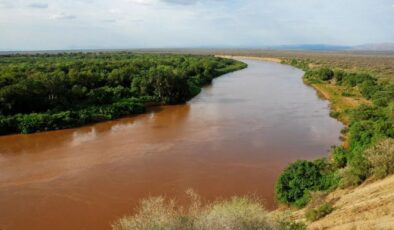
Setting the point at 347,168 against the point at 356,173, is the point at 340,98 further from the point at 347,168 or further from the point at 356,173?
the point at 356,173

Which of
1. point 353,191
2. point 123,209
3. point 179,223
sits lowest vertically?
point 123,209

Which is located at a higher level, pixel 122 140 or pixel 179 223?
pixel 179 223

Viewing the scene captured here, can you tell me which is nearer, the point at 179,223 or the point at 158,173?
the point at 179,223

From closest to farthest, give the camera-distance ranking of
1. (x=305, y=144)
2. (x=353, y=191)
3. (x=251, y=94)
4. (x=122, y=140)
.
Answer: (x=353, y=191), (x=305, y=144), (x=122, y=140), (x=251, y=94)

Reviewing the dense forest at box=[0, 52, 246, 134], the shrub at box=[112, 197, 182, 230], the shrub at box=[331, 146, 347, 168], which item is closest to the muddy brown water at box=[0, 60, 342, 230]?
the dense forest at box=[0, 52, 246, 134]

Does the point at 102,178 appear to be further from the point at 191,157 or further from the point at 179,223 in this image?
the point at 179,223

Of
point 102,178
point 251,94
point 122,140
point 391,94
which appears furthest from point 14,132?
point 391,94

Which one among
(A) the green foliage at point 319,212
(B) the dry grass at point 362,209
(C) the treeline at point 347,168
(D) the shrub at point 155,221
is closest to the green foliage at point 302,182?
(C) the treeline at point 347,168
